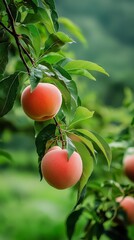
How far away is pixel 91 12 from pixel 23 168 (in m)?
2.60

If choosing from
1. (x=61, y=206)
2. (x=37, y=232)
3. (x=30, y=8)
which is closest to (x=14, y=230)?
(x=37, y=232)

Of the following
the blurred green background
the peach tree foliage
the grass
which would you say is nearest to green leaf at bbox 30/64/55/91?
the peach tree foliage

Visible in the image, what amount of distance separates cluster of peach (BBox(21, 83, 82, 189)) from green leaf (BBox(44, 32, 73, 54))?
2.8 inches

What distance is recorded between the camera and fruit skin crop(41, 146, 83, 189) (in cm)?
53

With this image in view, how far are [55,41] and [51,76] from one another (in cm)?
5

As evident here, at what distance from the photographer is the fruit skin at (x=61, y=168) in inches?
20.9

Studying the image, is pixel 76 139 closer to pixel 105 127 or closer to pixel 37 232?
pixel 105 127

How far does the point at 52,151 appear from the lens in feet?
1.77

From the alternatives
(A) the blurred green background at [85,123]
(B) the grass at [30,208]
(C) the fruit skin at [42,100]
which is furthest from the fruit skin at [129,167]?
(B) the grass at [30,208]

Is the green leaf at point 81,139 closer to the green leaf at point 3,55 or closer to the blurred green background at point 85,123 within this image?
the green leaf at point 3,55

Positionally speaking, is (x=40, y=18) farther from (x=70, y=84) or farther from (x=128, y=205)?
(x=128, y=205)

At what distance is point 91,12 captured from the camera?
649 cm

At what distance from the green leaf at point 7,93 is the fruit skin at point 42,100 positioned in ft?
0.12

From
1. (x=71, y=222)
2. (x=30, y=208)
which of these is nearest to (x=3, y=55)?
(x=71, y=222)
